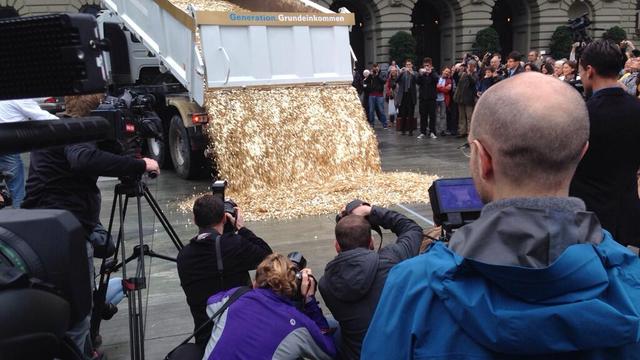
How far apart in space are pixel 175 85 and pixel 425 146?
Result: 18.2ft

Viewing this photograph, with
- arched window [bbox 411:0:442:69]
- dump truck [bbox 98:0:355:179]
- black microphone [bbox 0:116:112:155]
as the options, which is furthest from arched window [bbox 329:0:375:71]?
black microphone [bbox 0:116:112:155]

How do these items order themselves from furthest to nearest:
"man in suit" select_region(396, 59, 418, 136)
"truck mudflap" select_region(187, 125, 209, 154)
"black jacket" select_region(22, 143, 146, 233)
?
"man in suit" select_region(396, 59, 418, 136)
"truck mudflap" select_region(187, 125, 209, 154)
"black jacket" select_region(22, 143, 146, 233)

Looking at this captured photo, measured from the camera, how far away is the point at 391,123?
18.0m

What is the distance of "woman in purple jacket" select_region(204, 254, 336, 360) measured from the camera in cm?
274

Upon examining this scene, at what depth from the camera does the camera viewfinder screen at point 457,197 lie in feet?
8.46

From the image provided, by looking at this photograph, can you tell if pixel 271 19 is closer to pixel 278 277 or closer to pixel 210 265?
pixel 210 265

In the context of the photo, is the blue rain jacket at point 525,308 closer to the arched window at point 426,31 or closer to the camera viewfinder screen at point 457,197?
the camera viewfinder screen at point 457,197

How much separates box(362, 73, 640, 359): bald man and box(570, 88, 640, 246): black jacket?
2135mm

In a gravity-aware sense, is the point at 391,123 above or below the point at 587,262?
below

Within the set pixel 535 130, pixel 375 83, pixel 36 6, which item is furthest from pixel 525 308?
pixel 36 6

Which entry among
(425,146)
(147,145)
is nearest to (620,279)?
(147,145)

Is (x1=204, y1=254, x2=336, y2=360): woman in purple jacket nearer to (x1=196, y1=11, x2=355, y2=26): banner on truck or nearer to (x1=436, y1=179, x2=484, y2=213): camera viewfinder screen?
(x1=436, y1=179, x2=484, y2=213): camera viewfinder screen

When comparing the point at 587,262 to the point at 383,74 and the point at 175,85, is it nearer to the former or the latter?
the point at 175,85

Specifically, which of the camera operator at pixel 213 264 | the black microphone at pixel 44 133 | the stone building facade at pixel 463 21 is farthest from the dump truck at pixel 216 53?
the stone building facade at pixel 463 21
